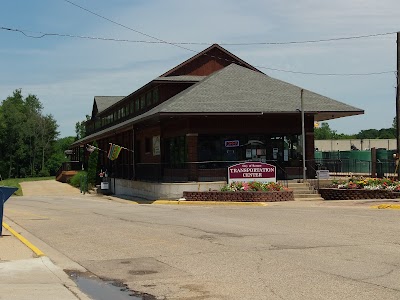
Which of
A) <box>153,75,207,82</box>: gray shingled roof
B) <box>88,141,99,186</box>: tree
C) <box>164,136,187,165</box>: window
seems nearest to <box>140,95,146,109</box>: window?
<box>153,75,207,82</box>: gray shingled roof

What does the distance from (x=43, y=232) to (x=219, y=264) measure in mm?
7551

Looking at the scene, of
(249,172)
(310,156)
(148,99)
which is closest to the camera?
(249,172)

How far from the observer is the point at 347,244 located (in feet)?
38.9

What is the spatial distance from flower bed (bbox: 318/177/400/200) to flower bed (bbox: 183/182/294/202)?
2041 mm

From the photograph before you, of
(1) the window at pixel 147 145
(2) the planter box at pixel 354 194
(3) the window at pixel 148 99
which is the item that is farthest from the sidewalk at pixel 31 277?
(3) the window at pixel 148 99

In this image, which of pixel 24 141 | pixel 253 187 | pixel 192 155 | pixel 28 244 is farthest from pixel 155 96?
pixel 24 141

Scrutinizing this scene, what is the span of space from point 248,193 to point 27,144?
85968 mm

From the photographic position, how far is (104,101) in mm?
68812

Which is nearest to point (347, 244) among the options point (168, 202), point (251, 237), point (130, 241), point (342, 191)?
point (251, 237)

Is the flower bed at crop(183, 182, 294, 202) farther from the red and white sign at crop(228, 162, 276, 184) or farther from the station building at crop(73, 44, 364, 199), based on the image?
the station building at crop(73, 44, 364, 199)

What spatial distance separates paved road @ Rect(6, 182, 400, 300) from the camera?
316 inches

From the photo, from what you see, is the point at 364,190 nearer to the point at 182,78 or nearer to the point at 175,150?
the point at 175,150

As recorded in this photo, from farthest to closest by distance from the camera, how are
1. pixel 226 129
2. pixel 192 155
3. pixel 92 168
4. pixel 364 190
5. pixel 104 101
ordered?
pixel 104 101, pixel 92 168, pixel 226 129, pixel 192 155, pixel 364 190

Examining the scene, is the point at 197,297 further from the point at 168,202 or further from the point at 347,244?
the point at 168,202
